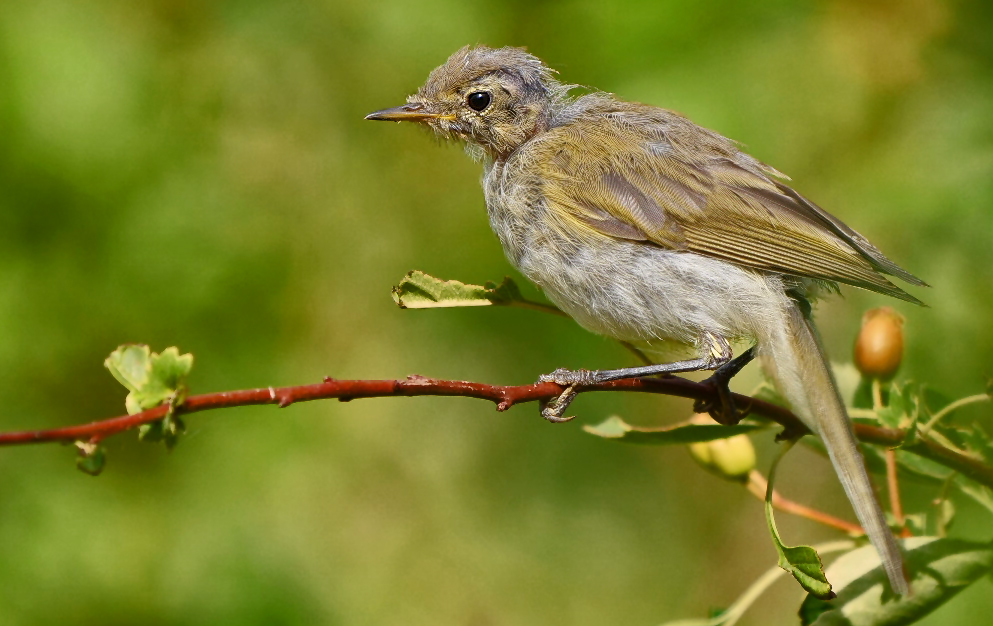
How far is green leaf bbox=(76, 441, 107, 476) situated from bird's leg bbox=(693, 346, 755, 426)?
170 cm

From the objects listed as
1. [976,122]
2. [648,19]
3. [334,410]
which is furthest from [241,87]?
[976,122]

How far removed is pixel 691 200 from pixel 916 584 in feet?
4.88

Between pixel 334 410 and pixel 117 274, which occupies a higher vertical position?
pixel 117 274

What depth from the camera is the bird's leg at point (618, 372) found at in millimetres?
2984

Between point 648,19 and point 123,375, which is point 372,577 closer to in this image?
point 648,19

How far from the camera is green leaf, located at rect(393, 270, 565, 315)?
2.81 meters

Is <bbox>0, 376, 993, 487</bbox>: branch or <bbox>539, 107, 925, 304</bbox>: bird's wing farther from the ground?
<bbox>539, 107, 925, 304</bbox>: bird's wing

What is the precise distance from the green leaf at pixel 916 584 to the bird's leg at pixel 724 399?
1.75 ft

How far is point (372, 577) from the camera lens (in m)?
5.03

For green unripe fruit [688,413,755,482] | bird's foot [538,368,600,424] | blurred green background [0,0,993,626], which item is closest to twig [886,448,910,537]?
green unripe fruit [688,413,755,482]

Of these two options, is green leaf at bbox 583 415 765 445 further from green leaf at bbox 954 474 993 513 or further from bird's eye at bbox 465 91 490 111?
bird's eye at bbox 465 91 490 111

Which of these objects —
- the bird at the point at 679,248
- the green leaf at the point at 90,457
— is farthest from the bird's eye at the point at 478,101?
the green leaf at the point at 90,457

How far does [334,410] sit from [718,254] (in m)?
2.18

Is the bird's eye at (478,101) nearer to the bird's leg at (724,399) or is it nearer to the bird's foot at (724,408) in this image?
the bird's leg at (724,399)
